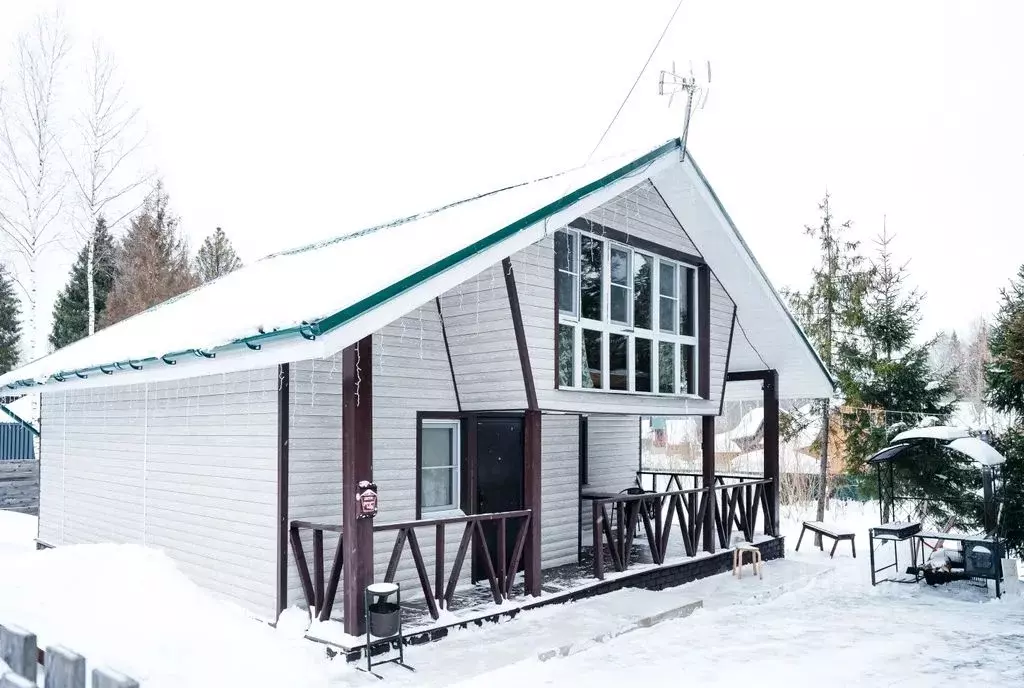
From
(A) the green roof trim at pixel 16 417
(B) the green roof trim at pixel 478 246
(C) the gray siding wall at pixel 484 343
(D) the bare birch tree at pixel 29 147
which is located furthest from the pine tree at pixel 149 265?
(B) the green roof trim at pixel 478 246

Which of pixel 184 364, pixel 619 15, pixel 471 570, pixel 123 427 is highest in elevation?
pixel 619 15

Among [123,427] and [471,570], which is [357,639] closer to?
[471,570]

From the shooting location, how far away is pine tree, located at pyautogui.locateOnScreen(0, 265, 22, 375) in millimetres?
30641

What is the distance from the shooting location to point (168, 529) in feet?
28.5

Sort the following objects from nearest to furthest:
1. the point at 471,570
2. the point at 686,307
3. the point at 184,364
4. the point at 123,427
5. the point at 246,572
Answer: the point at 184,364
the point at 246,572
the point at 471,570
the point at 123,427
the point at 686,307

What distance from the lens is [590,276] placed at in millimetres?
8883

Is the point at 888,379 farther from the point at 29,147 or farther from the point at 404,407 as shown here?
the point at 29,147

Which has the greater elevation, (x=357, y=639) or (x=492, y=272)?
(x=492, y=272)

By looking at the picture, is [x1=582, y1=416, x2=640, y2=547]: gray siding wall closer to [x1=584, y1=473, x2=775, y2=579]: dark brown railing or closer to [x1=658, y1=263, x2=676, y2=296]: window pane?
[x1=584, y1=473, x2=775, y2=579]: dark brown railing

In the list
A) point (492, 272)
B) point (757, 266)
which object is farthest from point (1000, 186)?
point (492, 272)

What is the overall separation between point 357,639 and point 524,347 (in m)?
2.99

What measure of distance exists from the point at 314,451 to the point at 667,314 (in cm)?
479

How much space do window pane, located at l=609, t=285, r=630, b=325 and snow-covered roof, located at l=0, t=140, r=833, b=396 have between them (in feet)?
4.28

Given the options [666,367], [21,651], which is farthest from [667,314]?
[21,651]
